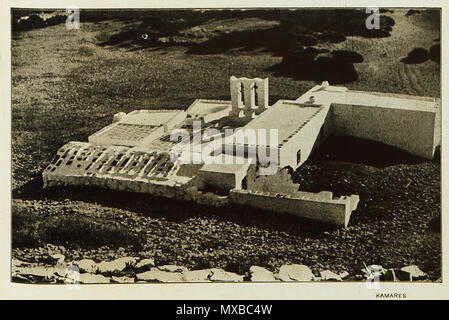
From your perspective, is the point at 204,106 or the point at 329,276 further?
the point at 204,106

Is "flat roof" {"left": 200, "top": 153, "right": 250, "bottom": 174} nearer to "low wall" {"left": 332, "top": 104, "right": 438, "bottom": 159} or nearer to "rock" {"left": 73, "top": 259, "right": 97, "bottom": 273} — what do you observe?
"low wall" {"left": 332, "top": 104, "right": 438, "bottom": 159}

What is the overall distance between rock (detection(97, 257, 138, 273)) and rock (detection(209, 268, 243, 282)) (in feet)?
2.84

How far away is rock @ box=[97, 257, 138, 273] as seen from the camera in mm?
6434

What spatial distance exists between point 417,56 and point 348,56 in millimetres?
762

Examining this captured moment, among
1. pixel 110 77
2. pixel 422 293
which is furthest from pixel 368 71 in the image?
pixel 110 77

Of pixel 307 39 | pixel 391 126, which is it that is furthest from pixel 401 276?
pixel 307 39

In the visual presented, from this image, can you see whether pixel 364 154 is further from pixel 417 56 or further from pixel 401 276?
pixel 401 276

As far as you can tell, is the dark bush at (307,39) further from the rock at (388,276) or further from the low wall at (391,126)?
the rock at (388,276)

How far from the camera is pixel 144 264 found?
6441 mm

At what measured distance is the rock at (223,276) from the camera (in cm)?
638

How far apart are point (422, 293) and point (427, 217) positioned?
2.70 feet

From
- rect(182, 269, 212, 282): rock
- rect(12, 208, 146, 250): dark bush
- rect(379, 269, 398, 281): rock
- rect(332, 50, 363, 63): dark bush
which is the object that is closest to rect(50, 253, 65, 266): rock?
rect(12, 208, 146, 250): dark bush

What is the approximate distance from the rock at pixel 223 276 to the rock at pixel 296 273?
47 cm

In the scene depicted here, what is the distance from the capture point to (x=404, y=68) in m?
6.75
